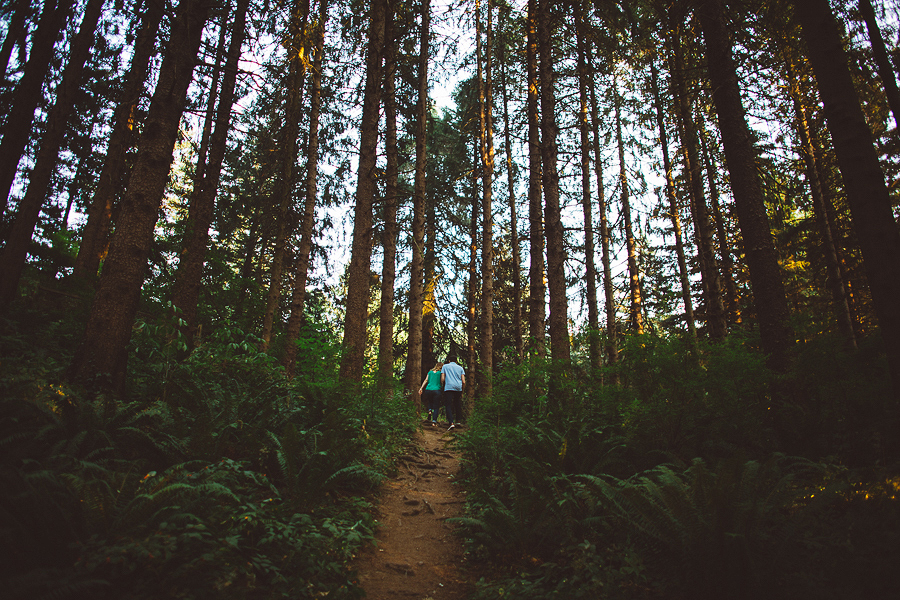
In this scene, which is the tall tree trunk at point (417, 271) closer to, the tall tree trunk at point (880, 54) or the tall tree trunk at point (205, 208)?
the tall tree trunk at point (205, 208)

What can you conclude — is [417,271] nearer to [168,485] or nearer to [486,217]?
[486,217]

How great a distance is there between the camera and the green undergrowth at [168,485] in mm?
2312

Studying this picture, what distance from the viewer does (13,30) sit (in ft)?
24.1

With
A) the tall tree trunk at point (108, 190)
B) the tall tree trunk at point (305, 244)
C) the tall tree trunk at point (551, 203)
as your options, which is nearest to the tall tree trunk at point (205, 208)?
the tall tree trunk at point (108, 190)

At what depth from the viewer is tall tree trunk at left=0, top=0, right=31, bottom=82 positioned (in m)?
7.14

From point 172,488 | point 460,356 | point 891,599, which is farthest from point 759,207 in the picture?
point 460,356

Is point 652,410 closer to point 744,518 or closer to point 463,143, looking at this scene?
point 744,518

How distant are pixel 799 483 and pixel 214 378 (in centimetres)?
712

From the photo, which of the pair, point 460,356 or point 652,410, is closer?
point 652,410

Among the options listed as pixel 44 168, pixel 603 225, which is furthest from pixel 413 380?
pixel 603 225

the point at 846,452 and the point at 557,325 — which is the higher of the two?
the point at 557,325

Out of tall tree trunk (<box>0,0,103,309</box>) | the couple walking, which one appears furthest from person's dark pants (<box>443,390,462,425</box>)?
tall tree trunk (<box>0,0,103,309</box>)

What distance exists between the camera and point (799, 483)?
3646mm

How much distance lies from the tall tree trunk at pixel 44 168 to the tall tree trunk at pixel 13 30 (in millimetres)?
676
